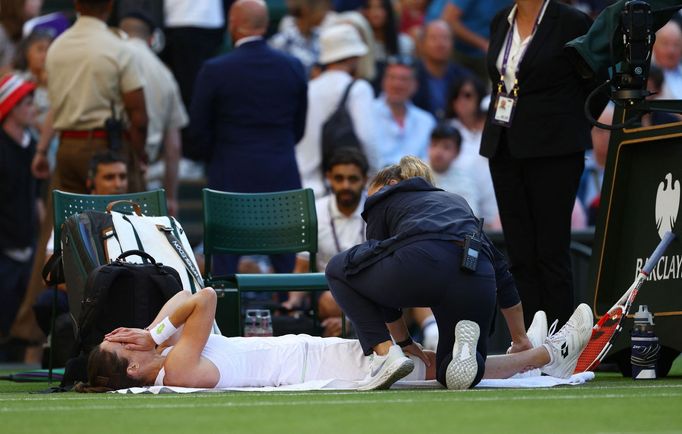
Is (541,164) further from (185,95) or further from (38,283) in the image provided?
(185,95)

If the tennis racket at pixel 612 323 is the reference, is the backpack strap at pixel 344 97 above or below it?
above

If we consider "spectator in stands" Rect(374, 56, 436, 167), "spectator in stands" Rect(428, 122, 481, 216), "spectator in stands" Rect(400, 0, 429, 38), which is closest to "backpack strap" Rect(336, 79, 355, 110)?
"spectator in stands" Rect(374, 56, 436, 167)

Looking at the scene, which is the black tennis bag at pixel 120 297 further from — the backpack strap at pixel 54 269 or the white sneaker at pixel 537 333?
the white sneaker at pixel 537 333

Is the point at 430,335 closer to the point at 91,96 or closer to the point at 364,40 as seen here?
the point at 91,96

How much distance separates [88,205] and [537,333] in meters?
3.02

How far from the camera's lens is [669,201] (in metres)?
8.45

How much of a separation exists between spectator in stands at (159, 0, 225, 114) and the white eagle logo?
6.27 meters

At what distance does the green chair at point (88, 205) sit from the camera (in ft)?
31.3

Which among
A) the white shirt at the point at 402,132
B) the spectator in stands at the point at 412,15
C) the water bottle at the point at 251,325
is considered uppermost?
the spectator in stands at the point at 412,15

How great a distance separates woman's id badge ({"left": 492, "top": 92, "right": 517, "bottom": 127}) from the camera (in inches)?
357

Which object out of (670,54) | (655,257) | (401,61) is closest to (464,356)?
(655,257)

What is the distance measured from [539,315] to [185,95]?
6.20 metres

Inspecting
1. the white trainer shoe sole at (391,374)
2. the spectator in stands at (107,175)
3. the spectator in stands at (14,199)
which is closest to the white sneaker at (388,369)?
the white trainer shoe sole at (391,374)

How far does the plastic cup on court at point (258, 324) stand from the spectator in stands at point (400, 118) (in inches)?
135
